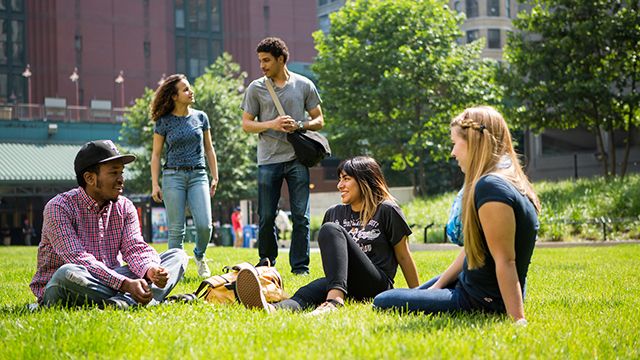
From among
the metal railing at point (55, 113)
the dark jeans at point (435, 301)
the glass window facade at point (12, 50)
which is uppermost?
the glass window facade at point (12, 50)

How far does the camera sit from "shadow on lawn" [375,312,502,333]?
14.0ft

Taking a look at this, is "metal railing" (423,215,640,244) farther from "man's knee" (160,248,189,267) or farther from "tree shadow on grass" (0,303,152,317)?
"tree shadow on grass" (0,303,152,317)

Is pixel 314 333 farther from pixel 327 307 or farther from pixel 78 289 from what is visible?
pixel 78 289

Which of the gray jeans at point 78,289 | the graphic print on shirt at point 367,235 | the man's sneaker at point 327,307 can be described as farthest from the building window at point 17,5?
the man's sneaker at point 327,307

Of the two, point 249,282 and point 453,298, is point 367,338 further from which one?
point 249,282

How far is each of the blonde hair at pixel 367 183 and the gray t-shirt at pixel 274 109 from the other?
8.49ft

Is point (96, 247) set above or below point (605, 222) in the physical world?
above

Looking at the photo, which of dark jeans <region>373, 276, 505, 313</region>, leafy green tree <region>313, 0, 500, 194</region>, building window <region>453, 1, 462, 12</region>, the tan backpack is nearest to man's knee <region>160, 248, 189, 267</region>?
the tan backpack

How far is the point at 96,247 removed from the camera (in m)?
5.61

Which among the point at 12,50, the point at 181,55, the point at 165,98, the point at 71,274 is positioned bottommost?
the point at 71,274

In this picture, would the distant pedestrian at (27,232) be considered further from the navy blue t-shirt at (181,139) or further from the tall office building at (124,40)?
the navy blue t-shirt at (181,139)

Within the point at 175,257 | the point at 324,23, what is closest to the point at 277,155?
the point at 175,257

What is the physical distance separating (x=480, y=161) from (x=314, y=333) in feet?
4.20

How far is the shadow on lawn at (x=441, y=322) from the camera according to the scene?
4.26 meters
